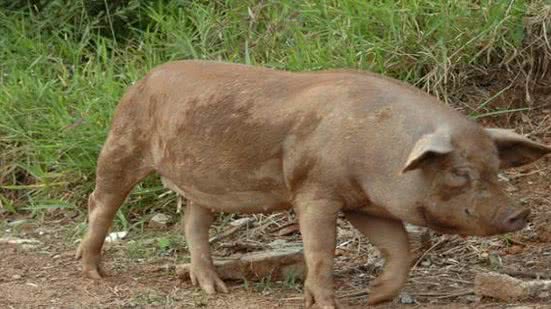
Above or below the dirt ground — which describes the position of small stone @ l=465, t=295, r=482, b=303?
above

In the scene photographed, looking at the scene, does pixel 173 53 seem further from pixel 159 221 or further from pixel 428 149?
pixel 428 149

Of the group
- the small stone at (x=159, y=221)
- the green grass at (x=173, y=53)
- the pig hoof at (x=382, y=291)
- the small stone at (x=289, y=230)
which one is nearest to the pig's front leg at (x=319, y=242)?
the pig hoof at (x=382, y=291)

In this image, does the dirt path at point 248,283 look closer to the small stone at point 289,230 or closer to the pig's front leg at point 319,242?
the small stone at point 289,230

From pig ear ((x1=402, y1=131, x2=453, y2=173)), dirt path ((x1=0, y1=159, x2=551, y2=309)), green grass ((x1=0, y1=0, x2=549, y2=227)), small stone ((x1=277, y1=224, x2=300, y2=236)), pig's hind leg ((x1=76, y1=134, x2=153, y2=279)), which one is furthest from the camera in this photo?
green grass ((x1=0, y1=0, x2=549, y2=227))

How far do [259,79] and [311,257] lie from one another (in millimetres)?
874

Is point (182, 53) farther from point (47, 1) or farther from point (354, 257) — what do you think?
point (354, 257)

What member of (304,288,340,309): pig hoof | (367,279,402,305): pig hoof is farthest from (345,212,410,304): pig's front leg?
(304,288,340,309): pig hoof

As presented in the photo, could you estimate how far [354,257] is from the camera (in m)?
7.17

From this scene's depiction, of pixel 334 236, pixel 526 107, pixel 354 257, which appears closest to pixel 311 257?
pixel 334 236

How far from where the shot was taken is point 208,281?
21.7 feet

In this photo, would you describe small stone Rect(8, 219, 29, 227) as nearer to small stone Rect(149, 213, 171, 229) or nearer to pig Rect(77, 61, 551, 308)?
small stone Rect(149, 213, 171, 229)

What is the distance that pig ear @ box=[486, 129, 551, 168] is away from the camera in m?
5.75

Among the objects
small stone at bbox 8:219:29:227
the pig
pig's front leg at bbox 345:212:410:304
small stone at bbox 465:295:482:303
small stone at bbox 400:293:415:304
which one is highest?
the pig

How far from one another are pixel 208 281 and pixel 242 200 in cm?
60
